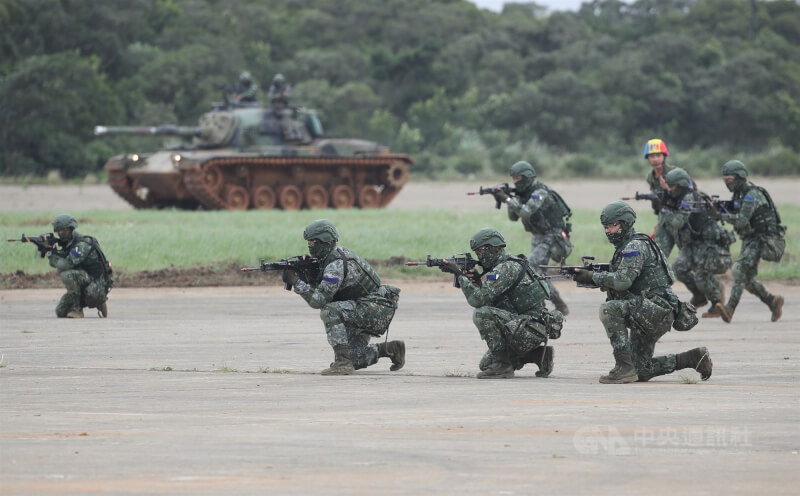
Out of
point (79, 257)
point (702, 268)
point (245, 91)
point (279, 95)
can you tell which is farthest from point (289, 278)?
point (245, 91)

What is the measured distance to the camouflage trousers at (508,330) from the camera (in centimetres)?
1189

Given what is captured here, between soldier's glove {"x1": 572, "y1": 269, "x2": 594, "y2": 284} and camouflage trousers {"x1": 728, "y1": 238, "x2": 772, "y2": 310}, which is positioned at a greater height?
soldier's glove {"x1": 572, "y1": 269, "x2": 594, "y2": 284}

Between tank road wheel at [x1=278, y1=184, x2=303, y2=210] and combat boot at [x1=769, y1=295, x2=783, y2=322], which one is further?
tank road wheel at [x1=278, y1=184, x2=303, y2=210]

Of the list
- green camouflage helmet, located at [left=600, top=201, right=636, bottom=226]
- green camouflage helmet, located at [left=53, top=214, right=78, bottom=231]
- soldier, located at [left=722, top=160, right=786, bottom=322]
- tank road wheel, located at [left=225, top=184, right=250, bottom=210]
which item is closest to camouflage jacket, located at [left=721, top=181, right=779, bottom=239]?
soldier, located at [left=722, top=160, right=786, bottom=322]

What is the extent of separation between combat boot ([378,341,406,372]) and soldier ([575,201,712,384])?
5.23ft

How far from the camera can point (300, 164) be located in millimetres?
41250

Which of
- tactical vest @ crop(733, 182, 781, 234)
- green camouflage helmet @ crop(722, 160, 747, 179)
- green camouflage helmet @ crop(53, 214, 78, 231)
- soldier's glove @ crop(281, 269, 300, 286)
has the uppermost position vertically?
green camouflage helmet @ crop(722, 160, 747, 179)

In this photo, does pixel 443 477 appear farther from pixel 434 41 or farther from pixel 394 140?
pixel 434 41

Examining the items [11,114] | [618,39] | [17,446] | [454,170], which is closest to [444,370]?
[17,446]

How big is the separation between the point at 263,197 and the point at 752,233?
24.4 meters

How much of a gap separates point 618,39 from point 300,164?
230 feet

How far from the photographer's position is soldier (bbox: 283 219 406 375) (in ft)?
41.0

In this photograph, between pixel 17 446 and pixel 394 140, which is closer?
pixel 17 446

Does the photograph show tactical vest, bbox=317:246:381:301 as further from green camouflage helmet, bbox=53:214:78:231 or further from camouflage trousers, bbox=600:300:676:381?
green camouflage helmet, bbox=53:214:78:231
